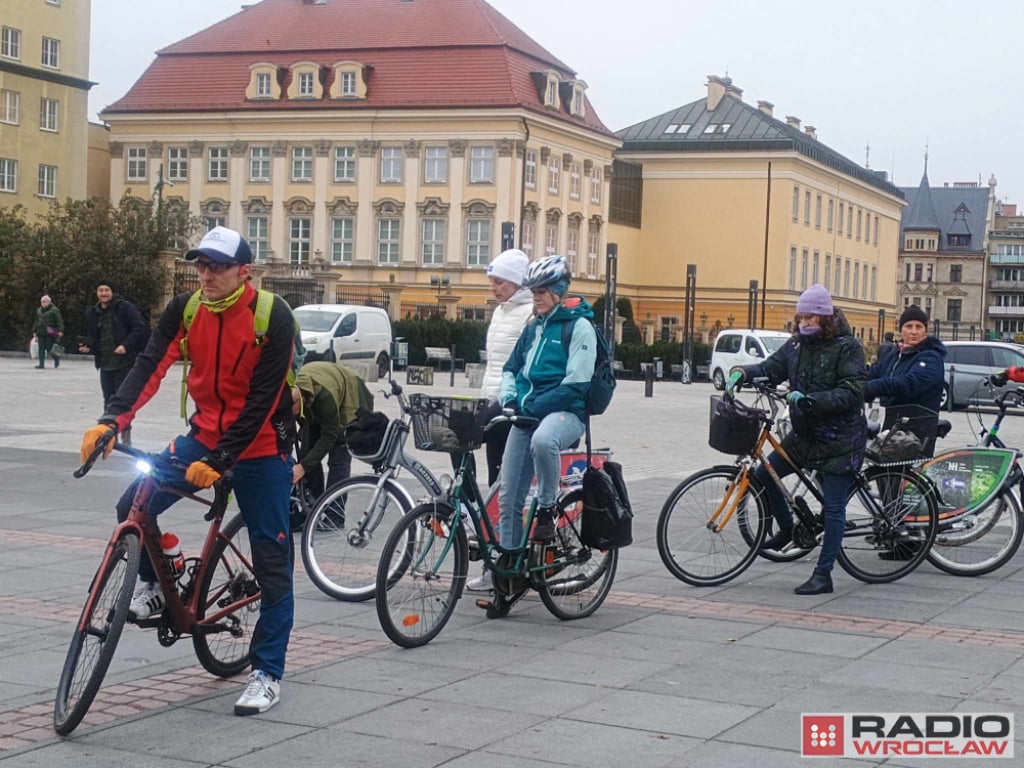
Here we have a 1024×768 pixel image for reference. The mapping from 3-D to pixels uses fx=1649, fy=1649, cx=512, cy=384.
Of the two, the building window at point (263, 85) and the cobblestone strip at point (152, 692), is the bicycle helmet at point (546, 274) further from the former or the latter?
the building window at point (263, 85)

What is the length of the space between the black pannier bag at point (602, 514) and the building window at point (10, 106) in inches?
2600

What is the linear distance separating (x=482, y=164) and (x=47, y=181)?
19204 millimetres

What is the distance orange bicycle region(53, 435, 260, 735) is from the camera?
5699 millimetres

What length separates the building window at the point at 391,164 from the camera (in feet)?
247

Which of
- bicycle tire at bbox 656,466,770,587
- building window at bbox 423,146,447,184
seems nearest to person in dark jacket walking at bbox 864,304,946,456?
bicycle tire at bbox 656,466,770,587

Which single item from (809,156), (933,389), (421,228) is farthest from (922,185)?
(933,389)

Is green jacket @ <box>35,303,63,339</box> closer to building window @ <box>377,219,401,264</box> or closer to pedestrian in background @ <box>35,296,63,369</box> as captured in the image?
pedestrian in background @ <box>35,296,63,369</box>

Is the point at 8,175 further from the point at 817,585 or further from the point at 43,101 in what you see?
the point at 817,585

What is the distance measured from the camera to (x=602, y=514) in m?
8.14

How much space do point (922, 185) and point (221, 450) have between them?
15192 centimetres

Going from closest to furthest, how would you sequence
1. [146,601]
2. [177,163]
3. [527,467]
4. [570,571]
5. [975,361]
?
[146,601] → [527,467] → [570,571] → [975,361] → [177,163]

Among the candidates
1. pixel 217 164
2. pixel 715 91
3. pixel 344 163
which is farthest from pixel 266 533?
pixel 715 91

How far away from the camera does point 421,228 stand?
75.4 meters

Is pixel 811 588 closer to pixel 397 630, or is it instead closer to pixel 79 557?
pixel 397 630
